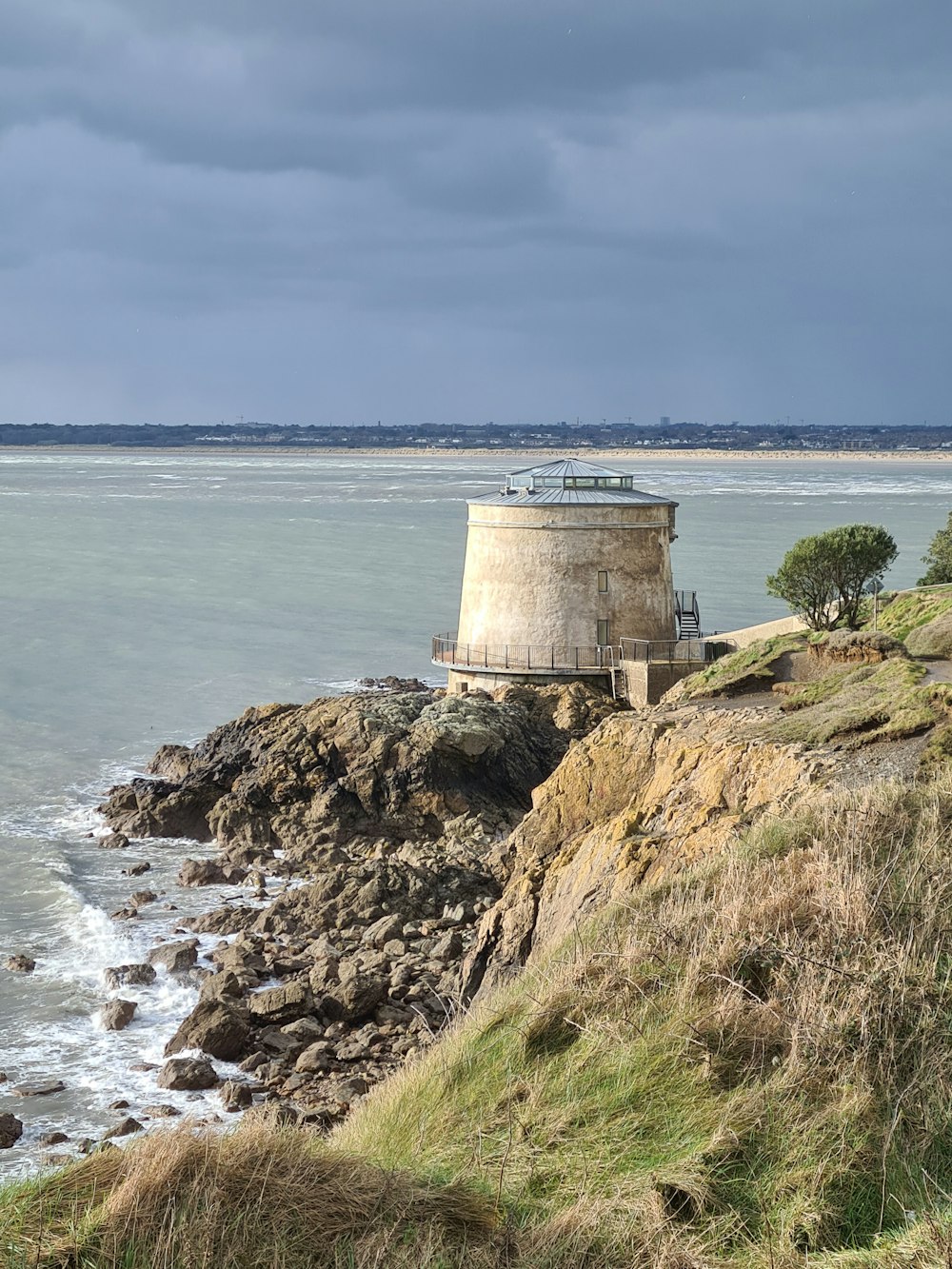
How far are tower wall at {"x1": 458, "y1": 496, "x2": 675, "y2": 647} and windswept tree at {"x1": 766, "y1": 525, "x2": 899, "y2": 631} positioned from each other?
13.8 feet

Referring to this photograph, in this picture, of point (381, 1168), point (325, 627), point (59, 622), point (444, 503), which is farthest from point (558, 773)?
point (444, 503)

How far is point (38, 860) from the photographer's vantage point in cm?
2116

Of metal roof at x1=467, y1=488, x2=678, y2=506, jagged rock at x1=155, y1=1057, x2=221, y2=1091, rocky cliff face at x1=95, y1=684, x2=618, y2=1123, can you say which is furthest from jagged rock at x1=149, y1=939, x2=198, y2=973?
metal roof at x1=467, y1=488, x2=678, y2=506

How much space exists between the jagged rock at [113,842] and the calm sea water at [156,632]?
6.8 inches

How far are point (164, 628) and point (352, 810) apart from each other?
27307 millimetres

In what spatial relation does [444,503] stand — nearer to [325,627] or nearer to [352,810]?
[325,627]

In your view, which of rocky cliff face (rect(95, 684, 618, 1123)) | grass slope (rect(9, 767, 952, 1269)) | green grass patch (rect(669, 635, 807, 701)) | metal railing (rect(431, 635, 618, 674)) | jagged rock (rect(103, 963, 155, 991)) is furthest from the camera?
metal railing (rect(431, 635, 618, 674))

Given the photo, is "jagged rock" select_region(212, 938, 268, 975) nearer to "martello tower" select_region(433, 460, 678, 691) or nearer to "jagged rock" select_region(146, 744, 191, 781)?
"jagged rock" select_region(146, 744, 191, 781)

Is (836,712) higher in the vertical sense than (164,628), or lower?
higher

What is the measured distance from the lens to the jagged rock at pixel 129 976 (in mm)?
15742

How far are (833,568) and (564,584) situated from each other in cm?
675

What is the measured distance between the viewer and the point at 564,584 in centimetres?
2864

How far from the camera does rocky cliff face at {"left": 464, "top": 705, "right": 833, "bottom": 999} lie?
11203 millimetres

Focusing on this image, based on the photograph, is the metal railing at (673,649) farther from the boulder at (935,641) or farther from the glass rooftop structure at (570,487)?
the boulder at (935,641)
